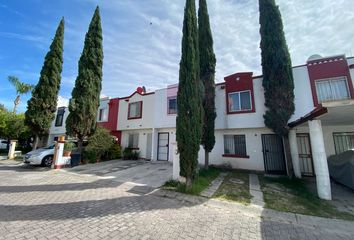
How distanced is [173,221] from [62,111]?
25.0 metres

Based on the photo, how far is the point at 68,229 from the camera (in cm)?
399

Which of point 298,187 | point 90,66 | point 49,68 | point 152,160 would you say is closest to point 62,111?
point 49,68

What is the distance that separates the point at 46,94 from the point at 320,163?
762 inches

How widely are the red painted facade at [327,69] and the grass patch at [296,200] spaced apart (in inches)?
206

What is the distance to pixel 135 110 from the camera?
17469mm

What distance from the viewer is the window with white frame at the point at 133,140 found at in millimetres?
17281

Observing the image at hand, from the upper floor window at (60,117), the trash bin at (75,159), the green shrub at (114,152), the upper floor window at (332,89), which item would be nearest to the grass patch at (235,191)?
the upper floor window at (332,89)

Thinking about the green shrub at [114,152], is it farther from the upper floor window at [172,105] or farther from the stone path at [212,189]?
the stone path at [212,189]

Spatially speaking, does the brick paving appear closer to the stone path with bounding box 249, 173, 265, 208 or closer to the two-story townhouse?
the stone path with bounding box 249, 173, 265, 208

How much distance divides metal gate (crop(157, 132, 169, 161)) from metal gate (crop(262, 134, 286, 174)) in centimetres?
764

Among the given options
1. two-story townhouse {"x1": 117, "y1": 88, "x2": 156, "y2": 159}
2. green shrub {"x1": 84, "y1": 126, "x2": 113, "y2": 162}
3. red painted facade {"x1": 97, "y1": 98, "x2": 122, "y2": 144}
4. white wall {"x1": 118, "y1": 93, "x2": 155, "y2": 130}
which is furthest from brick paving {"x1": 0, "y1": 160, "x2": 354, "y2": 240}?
red painted facade {"x1": 97, "y1": 98, "x2": 122, "y2": 144}

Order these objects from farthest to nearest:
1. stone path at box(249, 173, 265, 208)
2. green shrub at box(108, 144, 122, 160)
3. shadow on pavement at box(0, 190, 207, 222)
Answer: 1. green shrub at box(108, 144, 122, 160)
2. stone path at box(249, 173, 265, 208)
3. shadow on pavement at box(0, 190, 207, 222)

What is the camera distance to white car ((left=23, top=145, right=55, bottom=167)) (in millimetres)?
11927

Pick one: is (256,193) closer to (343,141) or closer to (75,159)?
(343,141)
